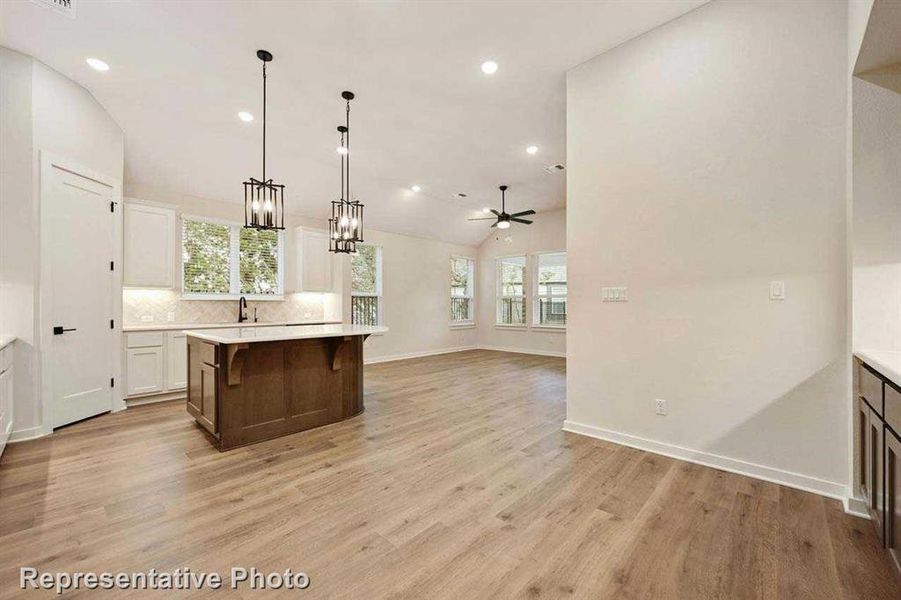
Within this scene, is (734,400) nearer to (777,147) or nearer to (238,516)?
(777,147)

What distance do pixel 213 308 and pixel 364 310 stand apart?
2.78m

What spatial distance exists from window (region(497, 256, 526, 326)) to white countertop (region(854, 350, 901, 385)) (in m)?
7.27

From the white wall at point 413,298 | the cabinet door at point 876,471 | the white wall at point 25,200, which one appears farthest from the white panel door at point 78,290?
the cabinet door at point 876,471

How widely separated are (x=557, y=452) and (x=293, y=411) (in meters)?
2.46

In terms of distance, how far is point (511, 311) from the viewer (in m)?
9.67

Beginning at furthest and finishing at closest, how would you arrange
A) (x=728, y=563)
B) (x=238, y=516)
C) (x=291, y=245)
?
(x=291, y=245) < (x=238, y=516) < (x=728, y=563)

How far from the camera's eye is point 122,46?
3.31 m

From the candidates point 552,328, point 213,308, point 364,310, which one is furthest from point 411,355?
point 213,308

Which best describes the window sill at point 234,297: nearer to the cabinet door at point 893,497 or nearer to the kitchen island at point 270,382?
the kitchen island at point 270,382

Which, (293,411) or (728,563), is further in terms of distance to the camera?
(293,411)

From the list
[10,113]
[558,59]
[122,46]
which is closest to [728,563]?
[558,59]

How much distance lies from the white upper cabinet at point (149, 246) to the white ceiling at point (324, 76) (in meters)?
0.66

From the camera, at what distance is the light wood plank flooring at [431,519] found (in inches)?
66.2

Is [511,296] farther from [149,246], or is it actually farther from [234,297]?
[149,246]
